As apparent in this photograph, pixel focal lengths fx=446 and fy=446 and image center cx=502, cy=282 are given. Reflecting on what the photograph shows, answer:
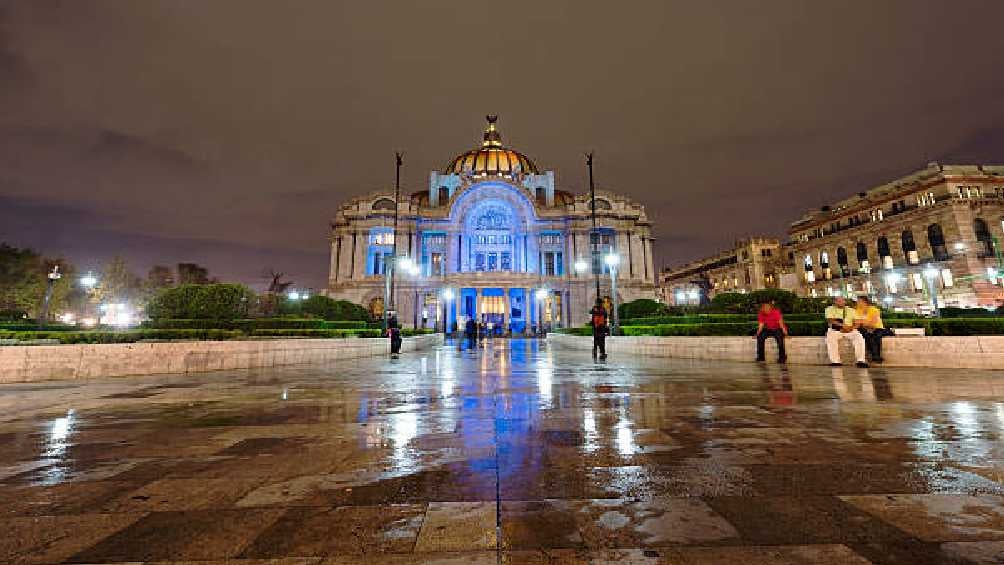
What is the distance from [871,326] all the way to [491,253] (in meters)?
46.4

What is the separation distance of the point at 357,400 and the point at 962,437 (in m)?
7.15

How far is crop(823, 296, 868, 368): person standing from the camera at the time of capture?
11458mm

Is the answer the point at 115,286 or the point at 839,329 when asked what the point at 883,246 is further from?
the point at 115,286

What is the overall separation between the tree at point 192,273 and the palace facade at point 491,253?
33.6 metres

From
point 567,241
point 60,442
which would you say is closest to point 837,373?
point 60,442

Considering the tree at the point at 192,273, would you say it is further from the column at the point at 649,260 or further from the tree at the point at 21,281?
the column at the point at 649,260

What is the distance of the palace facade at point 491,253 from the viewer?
51812 mm

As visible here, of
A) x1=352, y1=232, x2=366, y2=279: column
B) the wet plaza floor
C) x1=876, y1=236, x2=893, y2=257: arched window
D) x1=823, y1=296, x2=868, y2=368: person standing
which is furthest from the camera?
x1=876, y1=236, x2=893, y2=257: arched window

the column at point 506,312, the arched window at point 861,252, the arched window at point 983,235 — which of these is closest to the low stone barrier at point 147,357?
the column at point 506,312

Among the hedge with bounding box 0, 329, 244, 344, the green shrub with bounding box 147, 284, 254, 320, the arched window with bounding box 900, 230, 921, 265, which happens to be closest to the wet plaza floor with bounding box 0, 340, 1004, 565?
the hedge with bounding box 0, 329, 244, 344

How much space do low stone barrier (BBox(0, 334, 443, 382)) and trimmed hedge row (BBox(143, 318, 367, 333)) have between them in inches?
232

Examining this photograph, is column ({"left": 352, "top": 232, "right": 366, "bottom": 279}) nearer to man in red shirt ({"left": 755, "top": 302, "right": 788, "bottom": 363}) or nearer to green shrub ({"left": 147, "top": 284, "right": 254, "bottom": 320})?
green shrub ({"left": 147, "top": 284, "right": 254, "bottom": 320})

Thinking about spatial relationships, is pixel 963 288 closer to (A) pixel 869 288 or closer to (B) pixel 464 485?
(A) pixel 869 288

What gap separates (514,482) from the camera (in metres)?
3.15
